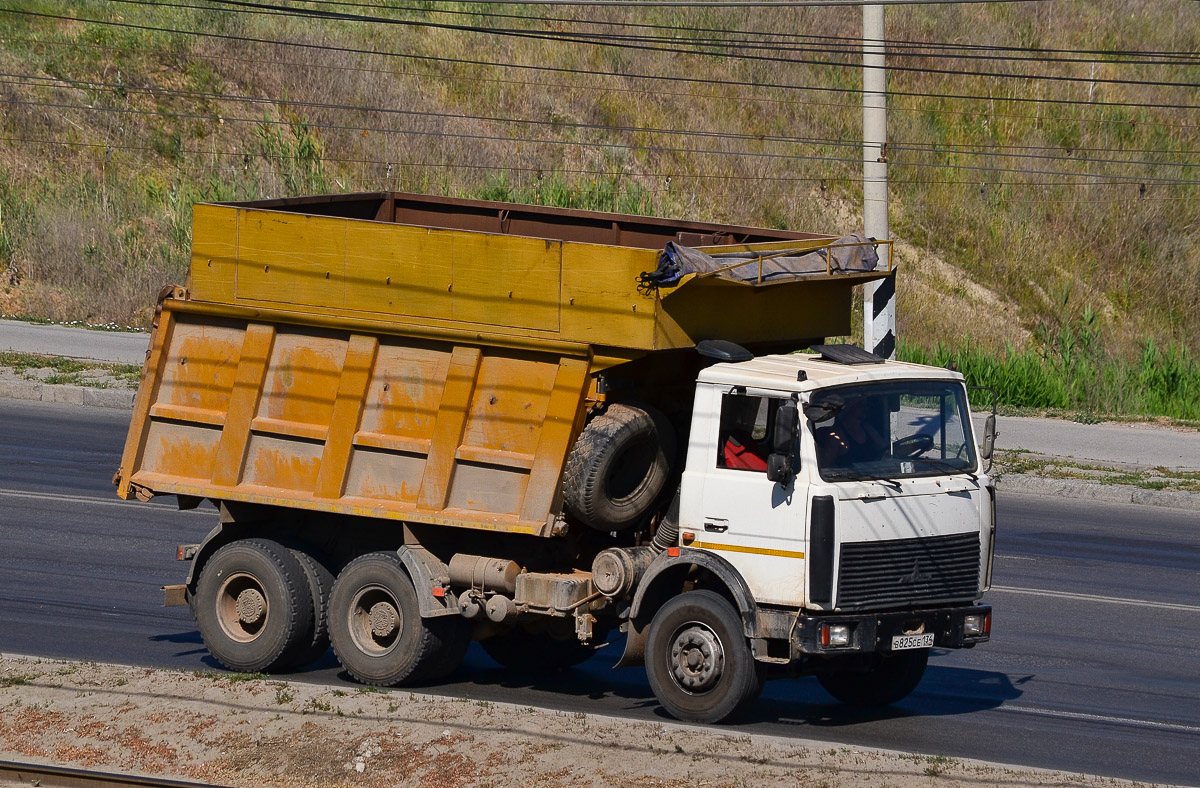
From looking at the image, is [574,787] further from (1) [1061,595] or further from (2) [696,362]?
(1) [1061,595]

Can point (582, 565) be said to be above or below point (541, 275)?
below

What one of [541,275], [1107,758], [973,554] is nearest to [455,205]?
[541,275]

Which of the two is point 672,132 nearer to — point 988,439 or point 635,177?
point 635,177

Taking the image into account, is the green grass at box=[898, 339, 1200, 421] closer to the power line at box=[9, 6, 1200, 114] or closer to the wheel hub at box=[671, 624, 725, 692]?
the power line at box=[9, 6, 1200, 114]

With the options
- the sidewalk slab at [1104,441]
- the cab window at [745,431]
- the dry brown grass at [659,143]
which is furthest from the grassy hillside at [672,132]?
the cab window at [745,431]

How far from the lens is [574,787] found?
7.19 metres

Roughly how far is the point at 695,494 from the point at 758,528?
484mm

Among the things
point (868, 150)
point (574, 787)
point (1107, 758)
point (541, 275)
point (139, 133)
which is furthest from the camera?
point (139, 133)

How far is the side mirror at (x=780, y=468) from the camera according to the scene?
8.20 m

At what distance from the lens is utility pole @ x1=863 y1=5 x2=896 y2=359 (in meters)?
16.1

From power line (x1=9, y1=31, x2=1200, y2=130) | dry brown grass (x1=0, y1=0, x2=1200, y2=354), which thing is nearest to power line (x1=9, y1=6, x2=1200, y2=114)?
power line (x1=9, y1=31, x2=1200, y2=130)

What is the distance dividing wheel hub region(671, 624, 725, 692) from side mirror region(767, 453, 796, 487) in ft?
3.37

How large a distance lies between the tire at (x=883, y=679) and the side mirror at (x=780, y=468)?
167cm

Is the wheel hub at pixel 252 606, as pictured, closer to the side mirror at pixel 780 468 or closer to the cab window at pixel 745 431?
the cab window at pixel 745 431
